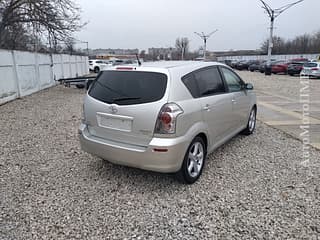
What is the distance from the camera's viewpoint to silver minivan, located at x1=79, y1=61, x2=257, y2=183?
2963mm

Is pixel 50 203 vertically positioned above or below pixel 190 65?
below

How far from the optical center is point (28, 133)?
580 cm

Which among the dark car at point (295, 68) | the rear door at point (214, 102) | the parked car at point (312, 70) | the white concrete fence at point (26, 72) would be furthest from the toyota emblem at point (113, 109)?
the dark car at point (295, 68)

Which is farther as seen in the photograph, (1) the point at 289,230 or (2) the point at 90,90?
(2) the point at 90,90

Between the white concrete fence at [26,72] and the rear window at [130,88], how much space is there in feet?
25.2

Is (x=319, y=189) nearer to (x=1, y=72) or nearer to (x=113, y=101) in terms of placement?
(x=113, y=101)

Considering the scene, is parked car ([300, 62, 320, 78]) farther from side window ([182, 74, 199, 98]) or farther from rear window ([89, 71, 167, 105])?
rear window ([89, 71, 167, 105])

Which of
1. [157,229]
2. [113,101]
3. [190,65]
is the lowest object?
[157,229]

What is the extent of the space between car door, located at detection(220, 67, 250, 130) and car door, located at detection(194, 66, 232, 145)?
0.66ft

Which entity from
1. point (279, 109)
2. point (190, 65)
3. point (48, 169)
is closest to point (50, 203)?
point (48, 169)

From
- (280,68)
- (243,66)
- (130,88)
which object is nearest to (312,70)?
(280,68)

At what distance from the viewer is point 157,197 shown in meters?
3.11

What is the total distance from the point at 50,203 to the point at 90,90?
1564 mm

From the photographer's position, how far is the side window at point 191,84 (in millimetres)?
3323
